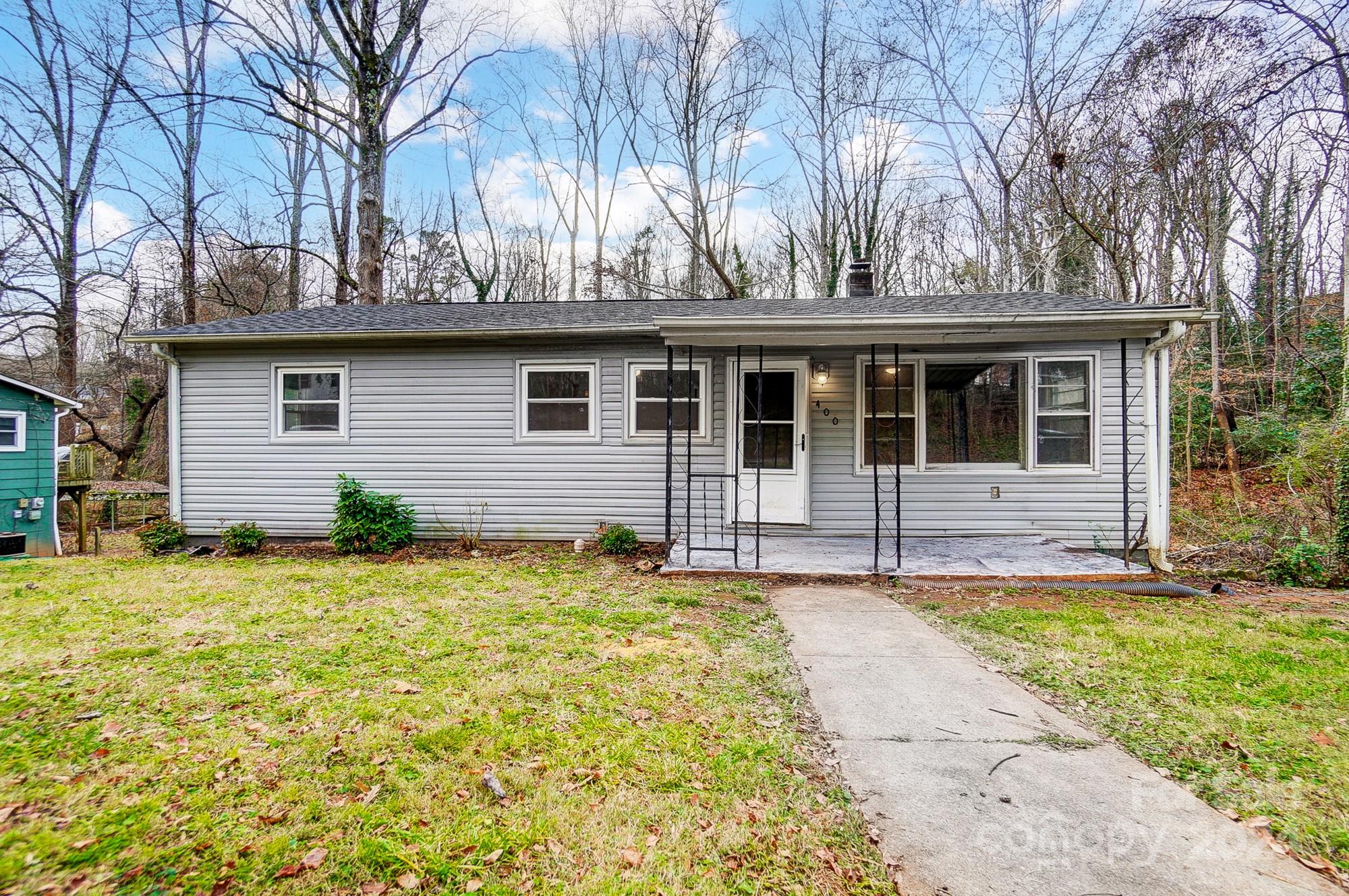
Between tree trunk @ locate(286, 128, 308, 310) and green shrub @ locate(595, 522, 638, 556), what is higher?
tree trunk @ locate(286, 128, 308, 310)

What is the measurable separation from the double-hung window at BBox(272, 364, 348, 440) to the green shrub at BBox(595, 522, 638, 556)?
4120mm

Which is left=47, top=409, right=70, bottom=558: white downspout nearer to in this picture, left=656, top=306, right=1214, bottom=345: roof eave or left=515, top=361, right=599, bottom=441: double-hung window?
left=515, top=361, right=599, bottom=441: double-hung window

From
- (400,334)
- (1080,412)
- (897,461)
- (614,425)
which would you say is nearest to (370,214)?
(400,334)

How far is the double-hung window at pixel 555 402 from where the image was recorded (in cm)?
775

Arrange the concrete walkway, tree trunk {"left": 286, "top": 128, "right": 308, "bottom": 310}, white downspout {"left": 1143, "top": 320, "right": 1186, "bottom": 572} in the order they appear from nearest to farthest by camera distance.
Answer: the concrete walkway < white downspout {"left": 1143, "top": 320, "right": 1186, "bottom": 572} < tree trunk {"left": 286, "top": 128, "right": 308, "bottom": 310}

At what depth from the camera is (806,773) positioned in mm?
2348

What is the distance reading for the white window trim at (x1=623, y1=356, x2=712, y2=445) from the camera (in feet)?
24.6

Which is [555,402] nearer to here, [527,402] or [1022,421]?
[527,402]

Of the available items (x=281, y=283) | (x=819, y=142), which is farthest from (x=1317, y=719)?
(x=281, y=283)

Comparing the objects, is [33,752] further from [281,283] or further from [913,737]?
[281,283]

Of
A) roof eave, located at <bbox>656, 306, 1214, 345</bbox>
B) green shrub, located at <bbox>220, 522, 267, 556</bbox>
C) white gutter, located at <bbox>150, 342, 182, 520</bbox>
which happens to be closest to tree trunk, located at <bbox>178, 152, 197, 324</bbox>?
white gutter, located at <bbox>150, 342, 182, 520</bbox>

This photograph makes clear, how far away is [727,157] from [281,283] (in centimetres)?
1346

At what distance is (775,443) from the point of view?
7.33 metres

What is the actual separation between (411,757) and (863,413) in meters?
6.37
